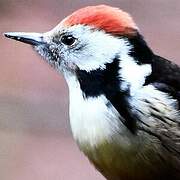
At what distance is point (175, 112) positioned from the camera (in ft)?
9.67

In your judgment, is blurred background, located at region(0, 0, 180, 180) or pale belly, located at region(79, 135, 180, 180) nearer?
pale belly, located at region(79, 135, 180, 180)

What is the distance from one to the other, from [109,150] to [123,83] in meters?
0.14

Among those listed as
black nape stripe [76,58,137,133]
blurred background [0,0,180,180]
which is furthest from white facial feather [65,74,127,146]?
blurred background [0,0,180,180]

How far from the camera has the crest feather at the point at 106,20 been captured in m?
2.90

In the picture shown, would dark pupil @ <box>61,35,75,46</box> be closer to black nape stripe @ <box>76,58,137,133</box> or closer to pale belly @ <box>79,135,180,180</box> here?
black nape stripe @ <box>76,58,137,133</box>

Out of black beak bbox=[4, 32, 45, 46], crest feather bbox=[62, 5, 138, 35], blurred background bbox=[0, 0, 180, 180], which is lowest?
Result: blurred background bbox=[0, 0, 180, 180]

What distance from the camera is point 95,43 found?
9.64 feet

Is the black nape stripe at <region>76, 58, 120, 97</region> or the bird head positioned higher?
the bird head

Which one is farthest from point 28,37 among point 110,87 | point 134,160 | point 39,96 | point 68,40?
point 39,96

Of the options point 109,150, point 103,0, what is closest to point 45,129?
point 103,0

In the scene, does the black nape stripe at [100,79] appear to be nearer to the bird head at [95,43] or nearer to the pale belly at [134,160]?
the bird head at [95,43]

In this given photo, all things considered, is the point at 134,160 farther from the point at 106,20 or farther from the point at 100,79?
the point at 106,20

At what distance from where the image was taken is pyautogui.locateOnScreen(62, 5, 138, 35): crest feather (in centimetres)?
290

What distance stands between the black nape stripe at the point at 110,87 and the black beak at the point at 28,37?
115mm
